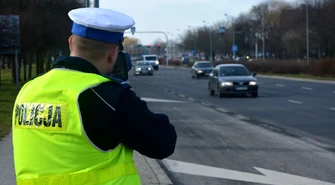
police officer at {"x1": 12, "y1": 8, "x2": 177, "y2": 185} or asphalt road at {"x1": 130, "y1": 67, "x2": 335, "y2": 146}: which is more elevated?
police officer at {"x1": 12, "y1": 8, "x2": 177, "y2": 185}

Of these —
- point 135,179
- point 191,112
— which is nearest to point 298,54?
point 191,112

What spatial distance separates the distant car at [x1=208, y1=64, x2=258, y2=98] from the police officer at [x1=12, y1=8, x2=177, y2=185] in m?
26.0

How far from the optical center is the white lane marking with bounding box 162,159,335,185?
8.84 metres

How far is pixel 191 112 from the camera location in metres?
21.6

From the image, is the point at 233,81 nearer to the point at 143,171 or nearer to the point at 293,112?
the point at 293,112

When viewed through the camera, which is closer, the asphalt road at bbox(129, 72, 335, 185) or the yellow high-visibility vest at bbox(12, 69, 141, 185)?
the yellow high-visibility vest at bbox(12, 69, 141, 185)

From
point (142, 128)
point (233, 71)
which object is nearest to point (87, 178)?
point (142, 128)

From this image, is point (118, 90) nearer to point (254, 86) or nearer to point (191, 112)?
point (191, 112)

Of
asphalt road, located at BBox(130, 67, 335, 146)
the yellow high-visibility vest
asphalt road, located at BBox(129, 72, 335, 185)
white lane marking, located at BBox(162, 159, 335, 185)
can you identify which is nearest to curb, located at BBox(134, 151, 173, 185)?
asphalt road, located at BBox(129, 72, 335, 185)

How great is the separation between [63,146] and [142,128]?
1.05 ft

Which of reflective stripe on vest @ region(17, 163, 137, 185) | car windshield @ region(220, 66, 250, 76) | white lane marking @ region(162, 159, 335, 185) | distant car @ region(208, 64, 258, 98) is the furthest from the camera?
car windshield @ region(220, 66, 250, 76)

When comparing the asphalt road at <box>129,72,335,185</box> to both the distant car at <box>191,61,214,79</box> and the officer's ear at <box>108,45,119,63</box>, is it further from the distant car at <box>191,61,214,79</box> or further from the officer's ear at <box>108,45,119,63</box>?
the distant car at <box>191,61,214,79</box>

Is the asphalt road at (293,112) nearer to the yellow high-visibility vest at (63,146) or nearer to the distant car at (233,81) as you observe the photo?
the distant car at (233,81)

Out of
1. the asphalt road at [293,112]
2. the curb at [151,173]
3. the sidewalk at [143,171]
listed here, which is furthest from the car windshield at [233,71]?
the curb at [151,173]
